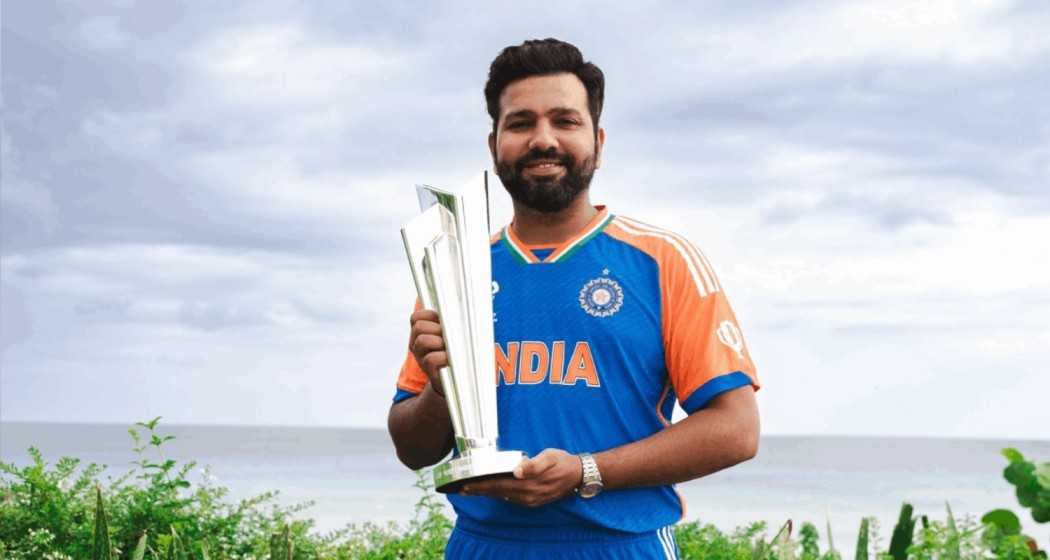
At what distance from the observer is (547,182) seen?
9.06 feet

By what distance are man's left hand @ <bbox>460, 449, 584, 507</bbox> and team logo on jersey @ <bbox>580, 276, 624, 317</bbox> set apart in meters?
0.45

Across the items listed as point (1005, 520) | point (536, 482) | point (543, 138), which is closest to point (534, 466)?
point (536, 482)

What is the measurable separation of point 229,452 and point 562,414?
36313mm

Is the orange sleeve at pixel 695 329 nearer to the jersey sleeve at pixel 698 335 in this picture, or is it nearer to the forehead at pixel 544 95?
the jersey sleeve at pixel 698 335

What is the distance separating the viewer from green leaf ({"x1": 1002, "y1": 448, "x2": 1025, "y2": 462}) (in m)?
2.85

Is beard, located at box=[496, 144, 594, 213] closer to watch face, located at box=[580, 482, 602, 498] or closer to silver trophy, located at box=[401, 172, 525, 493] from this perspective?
silver trophy, located at box=[401, 172, 525, 493]

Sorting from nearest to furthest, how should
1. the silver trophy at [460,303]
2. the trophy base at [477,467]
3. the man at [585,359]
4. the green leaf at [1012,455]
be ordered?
the trophy base at [477,467]
the silver trophy at [460,303]
the man at [585,359]
the green leaf at [1012,455]

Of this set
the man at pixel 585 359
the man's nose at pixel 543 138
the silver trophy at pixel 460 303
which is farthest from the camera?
the man's nose at pixel 543 138

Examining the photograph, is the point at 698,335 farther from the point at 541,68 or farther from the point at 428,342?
the point at 541,68

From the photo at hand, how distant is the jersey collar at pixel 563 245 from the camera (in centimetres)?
287

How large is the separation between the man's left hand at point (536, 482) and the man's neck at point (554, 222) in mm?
692

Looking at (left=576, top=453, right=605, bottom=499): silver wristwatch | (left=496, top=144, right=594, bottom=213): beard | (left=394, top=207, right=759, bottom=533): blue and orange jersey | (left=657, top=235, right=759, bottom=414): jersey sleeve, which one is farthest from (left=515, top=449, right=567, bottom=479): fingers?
(left=496, top=144, right=594, bottom=213): beard

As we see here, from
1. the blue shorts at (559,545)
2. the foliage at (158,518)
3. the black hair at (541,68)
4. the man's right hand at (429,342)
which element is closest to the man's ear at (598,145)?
the black hair at (541,68)

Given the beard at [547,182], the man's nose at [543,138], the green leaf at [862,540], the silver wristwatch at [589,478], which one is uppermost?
the man's nose at [543,138]
